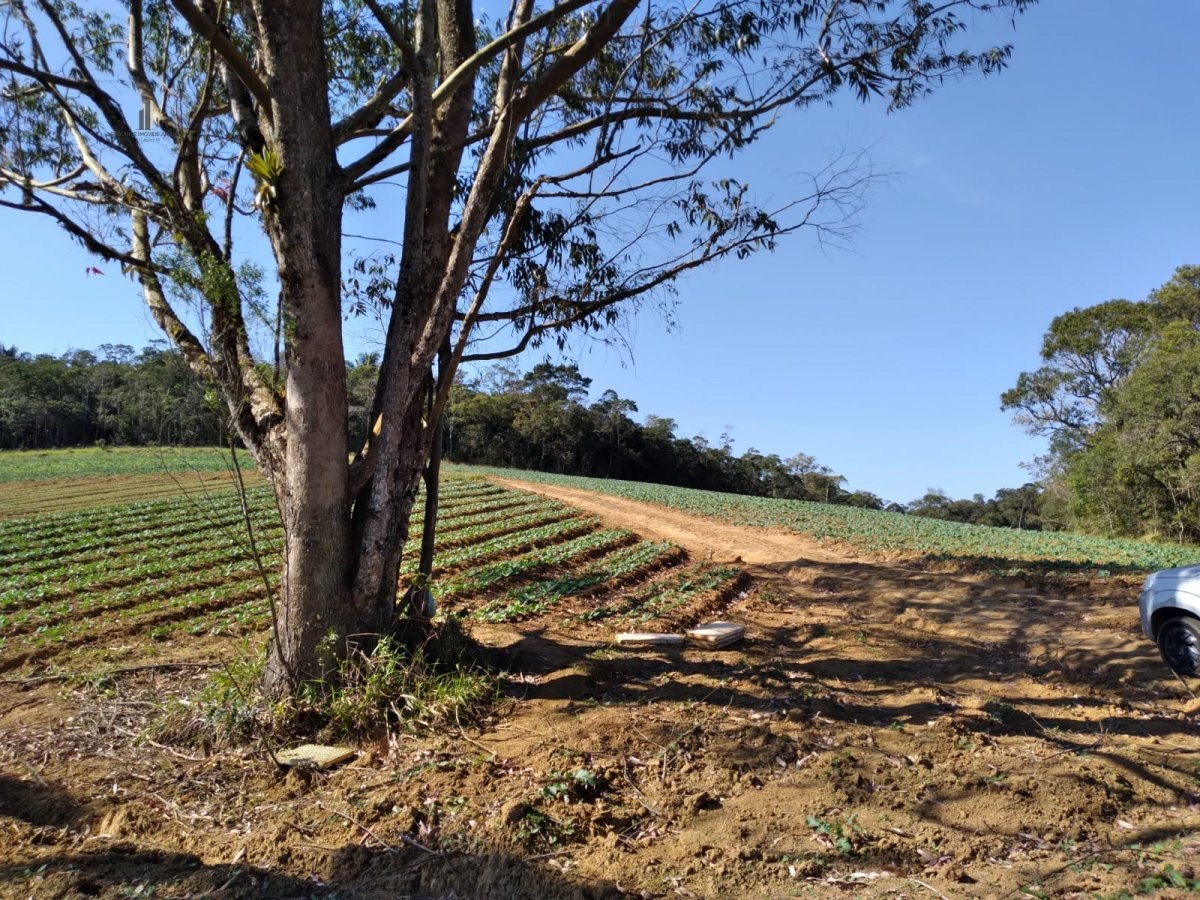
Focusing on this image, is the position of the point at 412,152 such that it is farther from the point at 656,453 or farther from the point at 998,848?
the point at 656,453

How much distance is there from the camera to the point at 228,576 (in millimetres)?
11867

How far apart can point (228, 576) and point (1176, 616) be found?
1254 cm

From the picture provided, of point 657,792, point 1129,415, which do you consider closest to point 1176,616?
point 657,792

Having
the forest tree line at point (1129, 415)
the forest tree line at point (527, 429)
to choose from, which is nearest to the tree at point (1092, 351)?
the forest tree line at point (1129, 415)

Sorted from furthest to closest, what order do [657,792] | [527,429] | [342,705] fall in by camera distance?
[527,429], [342,705], [657,792]

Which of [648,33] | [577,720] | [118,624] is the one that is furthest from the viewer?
[118,624]

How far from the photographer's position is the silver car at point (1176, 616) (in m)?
6.34

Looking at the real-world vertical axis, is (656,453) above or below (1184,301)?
below

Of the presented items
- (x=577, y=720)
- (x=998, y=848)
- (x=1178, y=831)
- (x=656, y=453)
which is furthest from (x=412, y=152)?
(x=656, y=453)

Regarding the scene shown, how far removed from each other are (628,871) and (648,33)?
798cm

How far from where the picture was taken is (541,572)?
12.5 meters

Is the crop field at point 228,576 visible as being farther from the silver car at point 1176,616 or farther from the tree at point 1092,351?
the tree at point 1092,351

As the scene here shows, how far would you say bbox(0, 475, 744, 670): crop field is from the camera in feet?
29.9

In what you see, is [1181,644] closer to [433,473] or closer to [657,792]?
[657,792]
